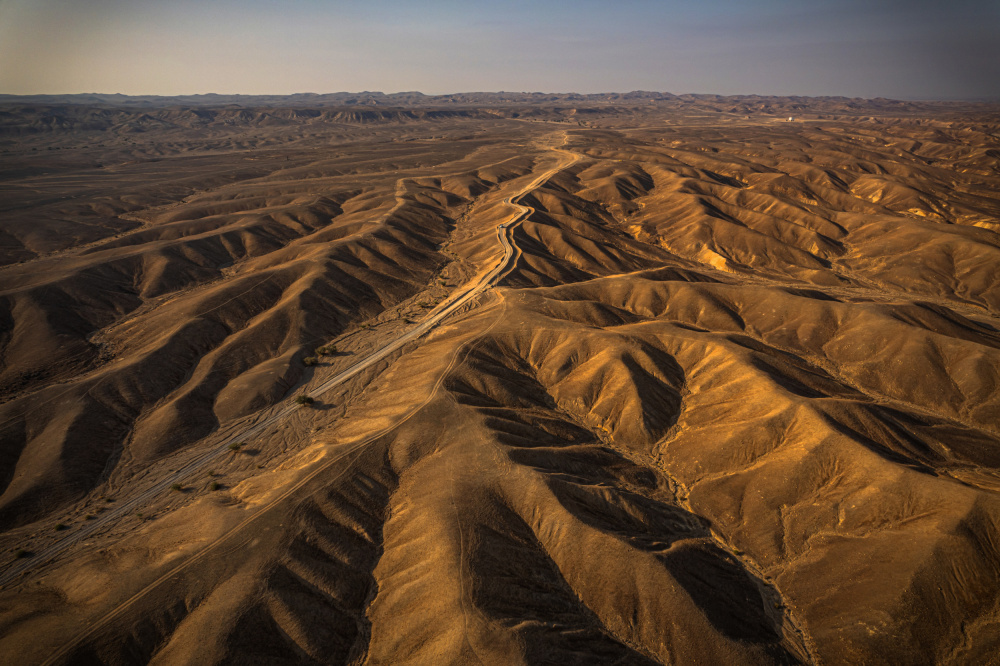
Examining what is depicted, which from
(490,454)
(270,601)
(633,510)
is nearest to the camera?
(270,601)

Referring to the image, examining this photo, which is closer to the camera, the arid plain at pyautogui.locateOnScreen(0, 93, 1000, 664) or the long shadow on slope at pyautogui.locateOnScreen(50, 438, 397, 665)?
the long shadow on slope at pyautogui.locateOnScreen(50, 438, 397, 665)

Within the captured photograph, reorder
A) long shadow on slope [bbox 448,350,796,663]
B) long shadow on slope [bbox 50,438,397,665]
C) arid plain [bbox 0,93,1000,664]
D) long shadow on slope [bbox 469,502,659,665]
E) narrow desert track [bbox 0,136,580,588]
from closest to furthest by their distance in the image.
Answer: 1. long shadow on slope [bbox 50,438,397,665]
2. long shadow on slope [bbox 469,502,659,665]
3. arid plain [bbox 0,93,1000,664]
4. long shadow on slope [bbox 448,350,796,663]
5. narrow desert track [bbox 0,136,580,588]

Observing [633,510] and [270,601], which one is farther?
[633,510]

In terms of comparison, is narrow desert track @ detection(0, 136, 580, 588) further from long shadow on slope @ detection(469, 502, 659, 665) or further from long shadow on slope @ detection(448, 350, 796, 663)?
long shadow on slope @ detection(469, 502, 659, 665)

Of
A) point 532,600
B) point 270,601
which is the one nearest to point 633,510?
point 532,600

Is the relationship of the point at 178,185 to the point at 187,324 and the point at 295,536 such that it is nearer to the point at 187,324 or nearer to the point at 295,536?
the point at 187,324

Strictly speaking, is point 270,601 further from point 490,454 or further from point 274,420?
point 274,420

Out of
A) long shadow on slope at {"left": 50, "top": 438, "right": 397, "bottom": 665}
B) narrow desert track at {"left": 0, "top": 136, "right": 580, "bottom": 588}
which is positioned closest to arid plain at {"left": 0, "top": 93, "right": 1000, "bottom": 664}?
long shadow on slope at {"left": 50, "top": 438, "right": 397, "bottom": 665}
